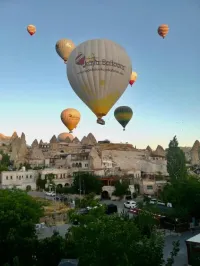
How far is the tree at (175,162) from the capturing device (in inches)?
1574

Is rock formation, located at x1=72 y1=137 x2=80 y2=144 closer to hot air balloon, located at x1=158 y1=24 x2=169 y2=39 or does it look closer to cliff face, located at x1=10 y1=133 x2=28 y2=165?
cliff face, located at x1=10 y1=133 x2=28 y2=165

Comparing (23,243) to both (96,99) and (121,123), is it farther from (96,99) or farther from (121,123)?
(121,123)

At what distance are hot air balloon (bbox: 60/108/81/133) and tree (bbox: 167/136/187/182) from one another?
931 inches

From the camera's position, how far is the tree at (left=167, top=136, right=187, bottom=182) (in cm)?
3997

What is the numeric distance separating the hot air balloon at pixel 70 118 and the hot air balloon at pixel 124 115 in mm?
11632

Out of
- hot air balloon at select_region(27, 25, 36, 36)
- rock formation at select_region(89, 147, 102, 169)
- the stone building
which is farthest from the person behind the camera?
rock formation at select_region(89, 147, 102, 169)

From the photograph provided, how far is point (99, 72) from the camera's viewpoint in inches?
1115

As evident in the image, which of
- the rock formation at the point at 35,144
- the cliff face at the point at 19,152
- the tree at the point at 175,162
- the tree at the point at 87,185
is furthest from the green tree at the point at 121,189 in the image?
the rock formation at the point at 35,144

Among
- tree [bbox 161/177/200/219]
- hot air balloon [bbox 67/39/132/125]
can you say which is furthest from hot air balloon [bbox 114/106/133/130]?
tree [bbox 161/177/200/219]

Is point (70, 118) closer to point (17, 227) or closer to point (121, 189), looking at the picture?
point (121, 189)

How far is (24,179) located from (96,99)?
2672 centimetres

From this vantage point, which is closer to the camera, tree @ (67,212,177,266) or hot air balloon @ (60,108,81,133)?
tree @ (67,212,177,266)

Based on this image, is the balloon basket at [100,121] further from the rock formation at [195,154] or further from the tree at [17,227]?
the rock formation at [195,154]

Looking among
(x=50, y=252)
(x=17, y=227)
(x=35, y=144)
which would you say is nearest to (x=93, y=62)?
(x=17, y=227)
